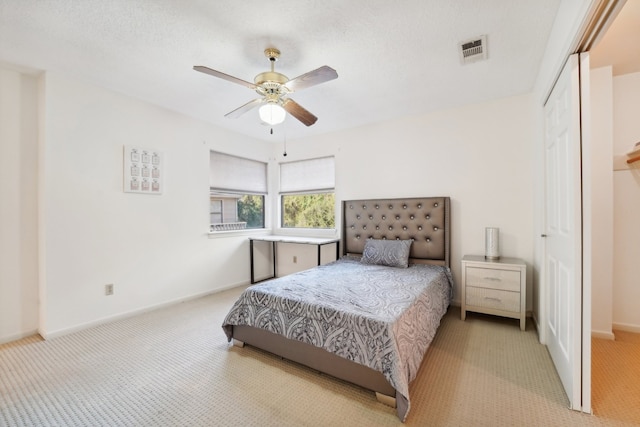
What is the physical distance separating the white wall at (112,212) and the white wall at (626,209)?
4.38 meters

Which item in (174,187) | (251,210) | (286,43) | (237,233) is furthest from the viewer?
(251,210)

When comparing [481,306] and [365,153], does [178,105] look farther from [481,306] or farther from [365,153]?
[481,306]

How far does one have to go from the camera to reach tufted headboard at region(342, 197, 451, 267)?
3.14 meters

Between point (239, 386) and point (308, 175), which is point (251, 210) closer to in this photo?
point (308, 175)

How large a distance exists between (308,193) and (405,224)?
1.70m

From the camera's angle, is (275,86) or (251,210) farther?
(251,210)

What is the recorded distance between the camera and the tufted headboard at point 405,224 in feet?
10.3

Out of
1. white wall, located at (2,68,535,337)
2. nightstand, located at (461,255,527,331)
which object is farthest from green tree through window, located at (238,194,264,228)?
nightstand, located at (461,255,527,331)

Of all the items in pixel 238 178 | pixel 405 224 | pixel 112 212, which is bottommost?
pixel 405 224

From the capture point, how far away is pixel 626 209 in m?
2.43

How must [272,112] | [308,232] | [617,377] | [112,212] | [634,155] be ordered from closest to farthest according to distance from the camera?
[617,377] < [272,112] < [634,155] < [112,212] < [308,232]

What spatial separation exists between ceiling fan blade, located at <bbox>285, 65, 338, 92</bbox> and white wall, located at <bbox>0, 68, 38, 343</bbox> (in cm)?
243

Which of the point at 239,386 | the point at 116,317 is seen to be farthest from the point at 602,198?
the point at 116,317

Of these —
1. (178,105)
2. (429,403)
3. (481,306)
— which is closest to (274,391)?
(429,403)
